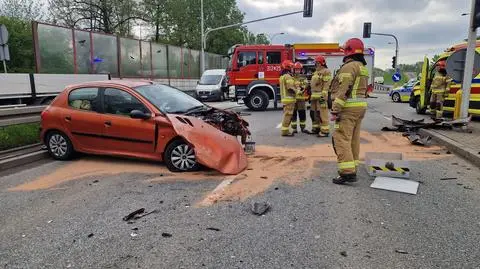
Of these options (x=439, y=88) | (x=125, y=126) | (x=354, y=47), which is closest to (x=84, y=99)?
(x=125, y=126)

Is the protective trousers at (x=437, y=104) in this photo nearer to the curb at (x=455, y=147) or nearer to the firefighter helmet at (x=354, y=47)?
the curb at (x=455, y=147)

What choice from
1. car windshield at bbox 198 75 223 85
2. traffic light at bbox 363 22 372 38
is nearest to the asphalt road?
car windshield at bbox 198 75 223 85

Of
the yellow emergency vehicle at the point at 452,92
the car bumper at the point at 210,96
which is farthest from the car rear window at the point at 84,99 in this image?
the car bumper at the point at 210,96

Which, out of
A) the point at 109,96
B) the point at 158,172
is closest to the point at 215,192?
the point at 158,172

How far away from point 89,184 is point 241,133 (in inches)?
109

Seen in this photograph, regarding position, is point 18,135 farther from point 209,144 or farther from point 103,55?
point 103,55

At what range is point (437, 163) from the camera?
693 centimetres

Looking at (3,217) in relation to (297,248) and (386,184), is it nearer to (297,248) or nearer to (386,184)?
(297,248)

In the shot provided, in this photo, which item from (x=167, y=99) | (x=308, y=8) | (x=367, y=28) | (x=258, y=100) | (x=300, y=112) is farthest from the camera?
(x=367, y=28)

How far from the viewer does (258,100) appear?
1769 centimetres

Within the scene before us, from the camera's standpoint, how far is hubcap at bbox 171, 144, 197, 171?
6.20 metres

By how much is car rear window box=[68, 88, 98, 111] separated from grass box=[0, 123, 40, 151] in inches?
64.3

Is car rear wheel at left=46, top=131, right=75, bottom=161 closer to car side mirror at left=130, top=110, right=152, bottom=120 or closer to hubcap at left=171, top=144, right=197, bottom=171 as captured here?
car side mirror at left=130, top=110, right=152, bottom=120

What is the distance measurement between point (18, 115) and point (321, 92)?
666cm
